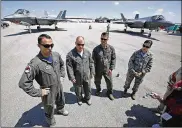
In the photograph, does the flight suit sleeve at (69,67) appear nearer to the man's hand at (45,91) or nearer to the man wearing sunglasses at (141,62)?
the man's hand at (45,91)

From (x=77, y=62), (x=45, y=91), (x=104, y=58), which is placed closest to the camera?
(x=45, y=91)

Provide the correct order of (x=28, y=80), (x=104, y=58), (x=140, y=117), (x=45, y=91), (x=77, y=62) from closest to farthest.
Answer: (x=28, y=80) → (x=45, y=91) → (x=77, y=62) → (x=140, y=117) → (x=104, y=58)

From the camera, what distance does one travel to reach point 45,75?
2918 mm

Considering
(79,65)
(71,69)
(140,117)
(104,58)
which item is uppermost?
(104,58)

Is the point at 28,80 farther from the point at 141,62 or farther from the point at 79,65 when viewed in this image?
the point at 141,62

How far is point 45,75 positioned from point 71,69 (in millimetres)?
1070

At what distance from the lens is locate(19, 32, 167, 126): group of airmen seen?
9.12 ft

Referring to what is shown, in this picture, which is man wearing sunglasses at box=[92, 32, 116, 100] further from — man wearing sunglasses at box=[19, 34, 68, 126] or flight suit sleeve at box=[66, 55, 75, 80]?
man wearing sunglasses at box=[19, 34, 68, 126]

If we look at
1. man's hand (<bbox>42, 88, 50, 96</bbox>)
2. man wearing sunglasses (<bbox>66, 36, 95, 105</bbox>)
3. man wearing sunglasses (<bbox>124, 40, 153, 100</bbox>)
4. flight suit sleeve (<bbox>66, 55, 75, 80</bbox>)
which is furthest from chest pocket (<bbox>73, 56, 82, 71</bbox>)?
man wearing sunglasses (<bbox>124, 40, 153, 100</bbox>)

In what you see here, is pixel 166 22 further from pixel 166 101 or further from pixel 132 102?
pixel 166 101

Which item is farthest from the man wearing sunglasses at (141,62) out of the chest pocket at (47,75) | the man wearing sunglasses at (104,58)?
the chest pocket at (47,75)

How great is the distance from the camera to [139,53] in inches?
169

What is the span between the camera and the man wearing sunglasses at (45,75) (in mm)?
2713

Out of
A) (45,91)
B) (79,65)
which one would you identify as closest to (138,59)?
(79,65)
